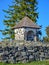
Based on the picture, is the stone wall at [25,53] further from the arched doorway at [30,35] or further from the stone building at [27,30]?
the arched doorway at [30,35]

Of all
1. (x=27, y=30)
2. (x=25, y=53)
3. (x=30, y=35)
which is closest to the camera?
(x=25, y=53)

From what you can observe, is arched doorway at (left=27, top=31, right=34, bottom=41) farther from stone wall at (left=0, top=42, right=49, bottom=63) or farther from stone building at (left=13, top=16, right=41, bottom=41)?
stone wall at (left=0, top=42, right=49, bottom=63)

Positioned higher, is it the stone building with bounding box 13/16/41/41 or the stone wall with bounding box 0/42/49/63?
the stone building with bounding box 13/16/41/41

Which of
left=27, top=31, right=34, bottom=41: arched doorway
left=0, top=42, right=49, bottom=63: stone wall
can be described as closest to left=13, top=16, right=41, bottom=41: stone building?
left=27, top=31, right=34, bottom=41: arched doorway

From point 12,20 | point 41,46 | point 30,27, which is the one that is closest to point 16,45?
point 41,46

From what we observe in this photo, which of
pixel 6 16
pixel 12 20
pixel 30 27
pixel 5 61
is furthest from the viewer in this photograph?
pixel 6 16

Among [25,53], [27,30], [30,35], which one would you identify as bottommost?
[25,53]

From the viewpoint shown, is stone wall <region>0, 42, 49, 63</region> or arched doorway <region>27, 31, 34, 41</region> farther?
arched doorway <region>27, 31, 34, 41</region>

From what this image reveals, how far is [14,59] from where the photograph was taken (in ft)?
61.1

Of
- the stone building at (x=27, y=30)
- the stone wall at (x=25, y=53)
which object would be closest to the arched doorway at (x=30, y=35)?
the stone building at (x=27, y=30)

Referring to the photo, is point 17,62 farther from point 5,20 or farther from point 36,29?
point 5,20

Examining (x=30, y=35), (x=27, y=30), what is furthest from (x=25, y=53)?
(x=30, y=35)

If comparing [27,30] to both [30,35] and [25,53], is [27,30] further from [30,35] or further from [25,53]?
[25,53]

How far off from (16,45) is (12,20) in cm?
2066
